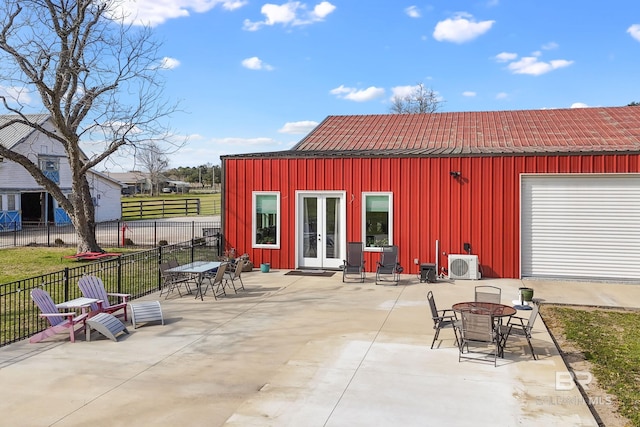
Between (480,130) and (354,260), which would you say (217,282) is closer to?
(354,260)

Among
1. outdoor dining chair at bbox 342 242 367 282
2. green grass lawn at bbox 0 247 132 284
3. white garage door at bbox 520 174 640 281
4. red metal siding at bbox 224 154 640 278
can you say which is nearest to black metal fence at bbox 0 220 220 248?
green grass lawn at bbox 0 247 132 284

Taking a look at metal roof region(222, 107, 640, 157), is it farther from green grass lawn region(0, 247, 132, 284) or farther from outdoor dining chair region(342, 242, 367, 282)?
green grass lawn region(0, 247, 132, 284)

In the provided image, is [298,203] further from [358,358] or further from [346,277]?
[358,358]

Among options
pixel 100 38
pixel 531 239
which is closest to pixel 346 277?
pixel 531 239

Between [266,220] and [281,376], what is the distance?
30.3 feet

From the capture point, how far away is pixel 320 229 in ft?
48.6

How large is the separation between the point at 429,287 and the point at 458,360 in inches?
218

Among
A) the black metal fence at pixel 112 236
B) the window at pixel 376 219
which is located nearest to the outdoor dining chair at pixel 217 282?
the window at pixel 376 219

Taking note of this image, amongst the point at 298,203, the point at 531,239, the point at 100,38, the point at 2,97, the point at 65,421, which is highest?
the point at 100,38

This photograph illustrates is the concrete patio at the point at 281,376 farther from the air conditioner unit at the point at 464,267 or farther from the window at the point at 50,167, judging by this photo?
the window at the point at 50,167

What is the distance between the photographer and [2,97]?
16781 millimetres

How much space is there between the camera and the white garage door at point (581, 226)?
1306 cm

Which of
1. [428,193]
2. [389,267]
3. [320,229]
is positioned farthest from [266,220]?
[428,193]

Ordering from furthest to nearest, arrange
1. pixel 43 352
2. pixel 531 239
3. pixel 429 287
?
pixel 531 239, pixel 429 287, pixel 43 352
